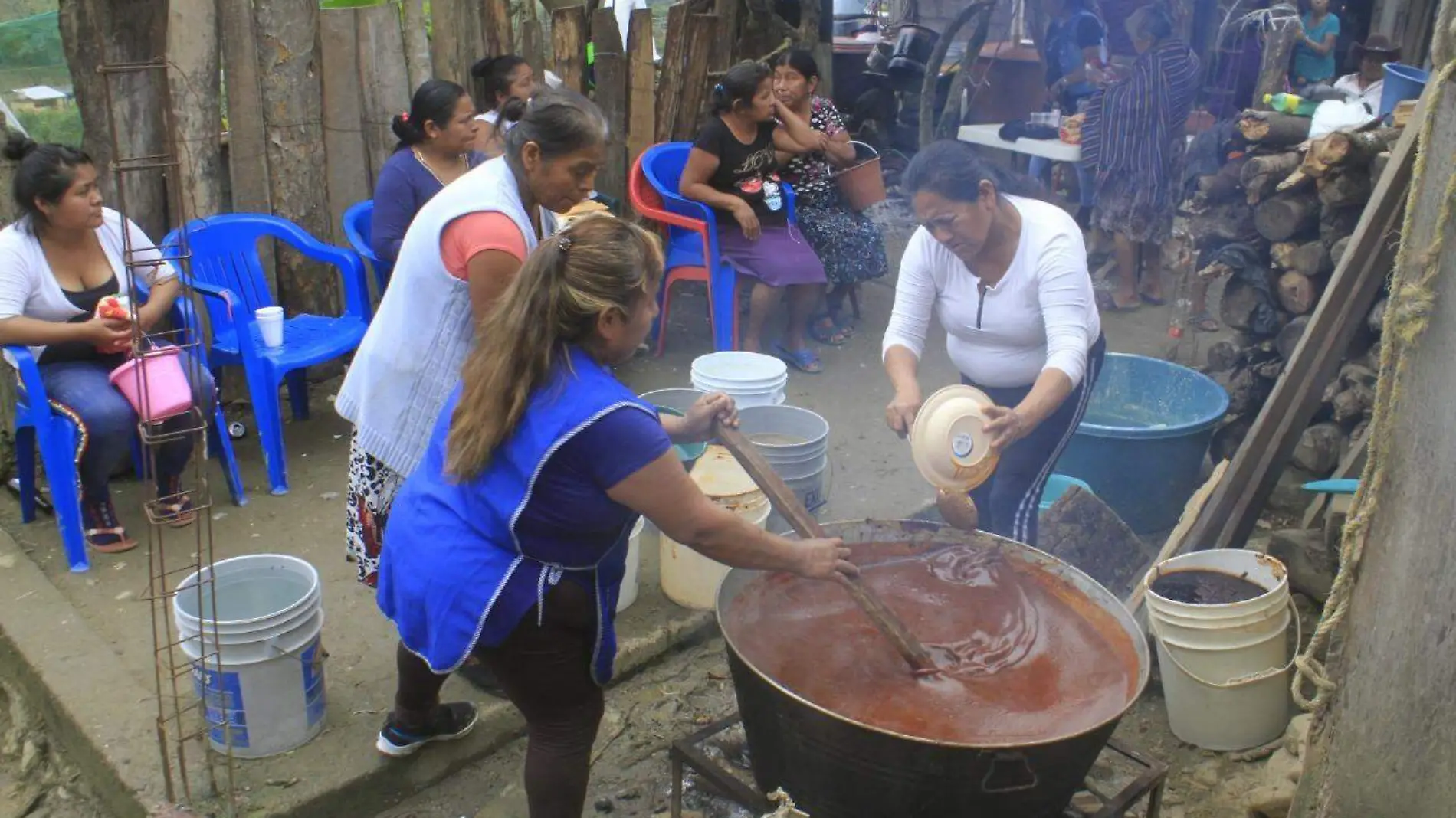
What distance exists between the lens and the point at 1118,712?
2641mm

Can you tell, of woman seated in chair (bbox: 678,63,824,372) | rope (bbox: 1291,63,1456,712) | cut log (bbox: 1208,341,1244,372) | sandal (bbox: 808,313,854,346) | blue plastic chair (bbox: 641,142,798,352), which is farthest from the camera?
sandal (bbox: 808,313,854,346)

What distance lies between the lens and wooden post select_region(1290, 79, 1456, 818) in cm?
220

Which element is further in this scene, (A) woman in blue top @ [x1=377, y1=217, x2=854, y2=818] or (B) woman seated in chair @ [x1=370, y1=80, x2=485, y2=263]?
(B) woman seated in chair @ [x1=370, y1=80, x2=485, y2=263]

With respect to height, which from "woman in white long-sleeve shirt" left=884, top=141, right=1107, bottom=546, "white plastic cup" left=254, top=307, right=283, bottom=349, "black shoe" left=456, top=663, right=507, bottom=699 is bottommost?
"black shoe" left=456, top=663, right=507, bottom=699

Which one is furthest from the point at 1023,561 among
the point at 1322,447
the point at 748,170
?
the point at 748,170

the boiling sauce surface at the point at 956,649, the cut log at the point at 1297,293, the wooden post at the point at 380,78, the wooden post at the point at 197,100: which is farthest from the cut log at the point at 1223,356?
the wooden post at the point at 197,100

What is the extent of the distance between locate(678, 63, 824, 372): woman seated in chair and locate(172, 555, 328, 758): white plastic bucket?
11.6ft

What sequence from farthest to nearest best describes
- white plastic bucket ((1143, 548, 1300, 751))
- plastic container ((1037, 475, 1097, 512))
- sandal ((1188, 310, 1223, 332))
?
sandal ((1188, 310, 1223, 332)), plastic container ((1037, 475, 1097, 512)), white plastic bucket ((1143, 548, 1300, 751))

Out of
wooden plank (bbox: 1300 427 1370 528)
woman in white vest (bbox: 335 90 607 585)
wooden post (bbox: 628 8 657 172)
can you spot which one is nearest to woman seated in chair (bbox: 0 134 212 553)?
woman in white vest (bbox: 335 90 607 585)

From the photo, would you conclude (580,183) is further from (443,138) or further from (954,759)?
(443,138)

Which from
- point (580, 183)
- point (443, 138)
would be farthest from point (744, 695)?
point (443, 138)

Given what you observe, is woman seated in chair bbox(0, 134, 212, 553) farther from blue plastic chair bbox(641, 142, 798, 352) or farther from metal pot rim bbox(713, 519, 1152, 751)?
blue plastic chair bbox(641, 142, 798, 352)

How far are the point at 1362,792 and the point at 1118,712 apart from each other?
20.9 inches

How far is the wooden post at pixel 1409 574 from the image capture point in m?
2.20
